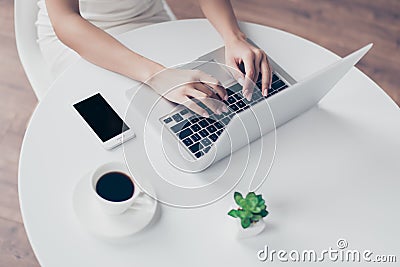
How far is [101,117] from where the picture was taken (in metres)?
1.27

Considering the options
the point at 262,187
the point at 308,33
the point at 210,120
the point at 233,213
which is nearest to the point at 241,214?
the point at 233,213

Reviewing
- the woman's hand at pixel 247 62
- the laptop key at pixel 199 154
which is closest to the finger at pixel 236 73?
the woman's hand at pixel 247 62

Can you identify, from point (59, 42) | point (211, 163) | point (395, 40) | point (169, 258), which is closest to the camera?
point (169, 258)

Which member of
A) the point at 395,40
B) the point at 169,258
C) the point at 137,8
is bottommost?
the point at 395,40

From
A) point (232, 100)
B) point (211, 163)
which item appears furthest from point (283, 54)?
point (211, 163)

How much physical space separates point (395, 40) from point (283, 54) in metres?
1.16

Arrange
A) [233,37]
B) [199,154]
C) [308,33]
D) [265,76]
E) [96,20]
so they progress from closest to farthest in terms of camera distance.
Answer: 1. [199,154]
2. [265,76]
3. [233,37]
4. [96,20]
5. [308,33]

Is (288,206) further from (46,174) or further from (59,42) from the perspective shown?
(59,42)

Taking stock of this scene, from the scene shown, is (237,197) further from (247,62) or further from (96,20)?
(96,20)

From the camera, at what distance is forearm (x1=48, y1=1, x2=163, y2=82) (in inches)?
52.9

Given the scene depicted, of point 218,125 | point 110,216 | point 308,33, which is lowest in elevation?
point 308,33

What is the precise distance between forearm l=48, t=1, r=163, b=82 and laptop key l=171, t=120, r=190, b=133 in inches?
5.9

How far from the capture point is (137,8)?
1614 mm

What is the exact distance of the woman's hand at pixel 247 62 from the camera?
4.32 ft
